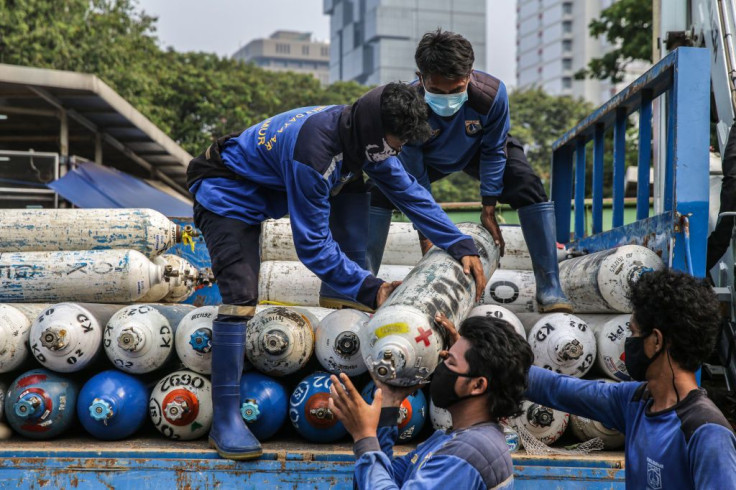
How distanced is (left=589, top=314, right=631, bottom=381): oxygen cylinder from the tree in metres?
13.3

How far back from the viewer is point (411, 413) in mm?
3557

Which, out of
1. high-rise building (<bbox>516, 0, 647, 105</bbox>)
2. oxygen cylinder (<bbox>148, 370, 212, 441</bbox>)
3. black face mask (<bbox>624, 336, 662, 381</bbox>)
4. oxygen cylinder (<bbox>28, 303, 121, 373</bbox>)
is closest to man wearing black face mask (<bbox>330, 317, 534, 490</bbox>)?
black face mask (<bbox>624, 336, 662, 381</bbox>)

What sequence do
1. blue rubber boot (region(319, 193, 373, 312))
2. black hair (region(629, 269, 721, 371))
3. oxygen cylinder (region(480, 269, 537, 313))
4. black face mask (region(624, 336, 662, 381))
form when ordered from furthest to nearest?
oxygen cylinder (region(480, 269, 537, 313))
blue rubber boot (region(319, 193, 373, 312))
black face mask (region(624, 336, 662, 381))
black hair (region(629, 269, 721, 371))

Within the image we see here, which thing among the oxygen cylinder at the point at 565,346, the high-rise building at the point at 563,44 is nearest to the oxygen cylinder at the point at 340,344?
the oxygen cylinder at the point at 565,346

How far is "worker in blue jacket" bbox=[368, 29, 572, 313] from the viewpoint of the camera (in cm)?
370

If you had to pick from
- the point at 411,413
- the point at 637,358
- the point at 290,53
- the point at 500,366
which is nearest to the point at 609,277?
the point at 411,413

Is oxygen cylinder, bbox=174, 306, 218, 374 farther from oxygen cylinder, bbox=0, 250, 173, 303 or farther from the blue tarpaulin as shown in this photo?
the blue tarpaulin

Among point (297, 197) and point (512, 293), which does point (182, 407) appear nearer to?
point (297, 197)

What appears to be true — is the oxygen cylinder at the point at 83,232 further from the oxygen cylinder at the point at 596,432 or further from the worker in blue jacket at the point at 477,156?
the oxygen cylinder at the point at 596,432

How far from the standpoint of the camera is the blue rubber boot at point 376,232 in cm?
437

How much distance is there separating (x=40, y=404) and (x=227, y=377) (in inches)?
34.1

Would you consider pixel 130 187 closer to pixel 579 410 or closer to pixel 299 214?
pixel 299 214

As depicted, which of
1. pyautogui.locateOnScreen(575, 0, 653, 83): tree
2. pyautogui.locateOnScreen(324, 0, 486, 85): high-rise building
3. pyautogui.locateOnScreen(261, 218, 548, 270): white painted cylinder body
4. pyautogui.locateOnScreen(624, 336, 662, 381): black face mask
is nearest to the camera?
pyautogui.locateOnScreen(624, 336, 662, 381): black face mask

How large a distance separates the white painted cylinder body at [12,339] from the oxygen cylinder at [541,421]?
7.34 feet
